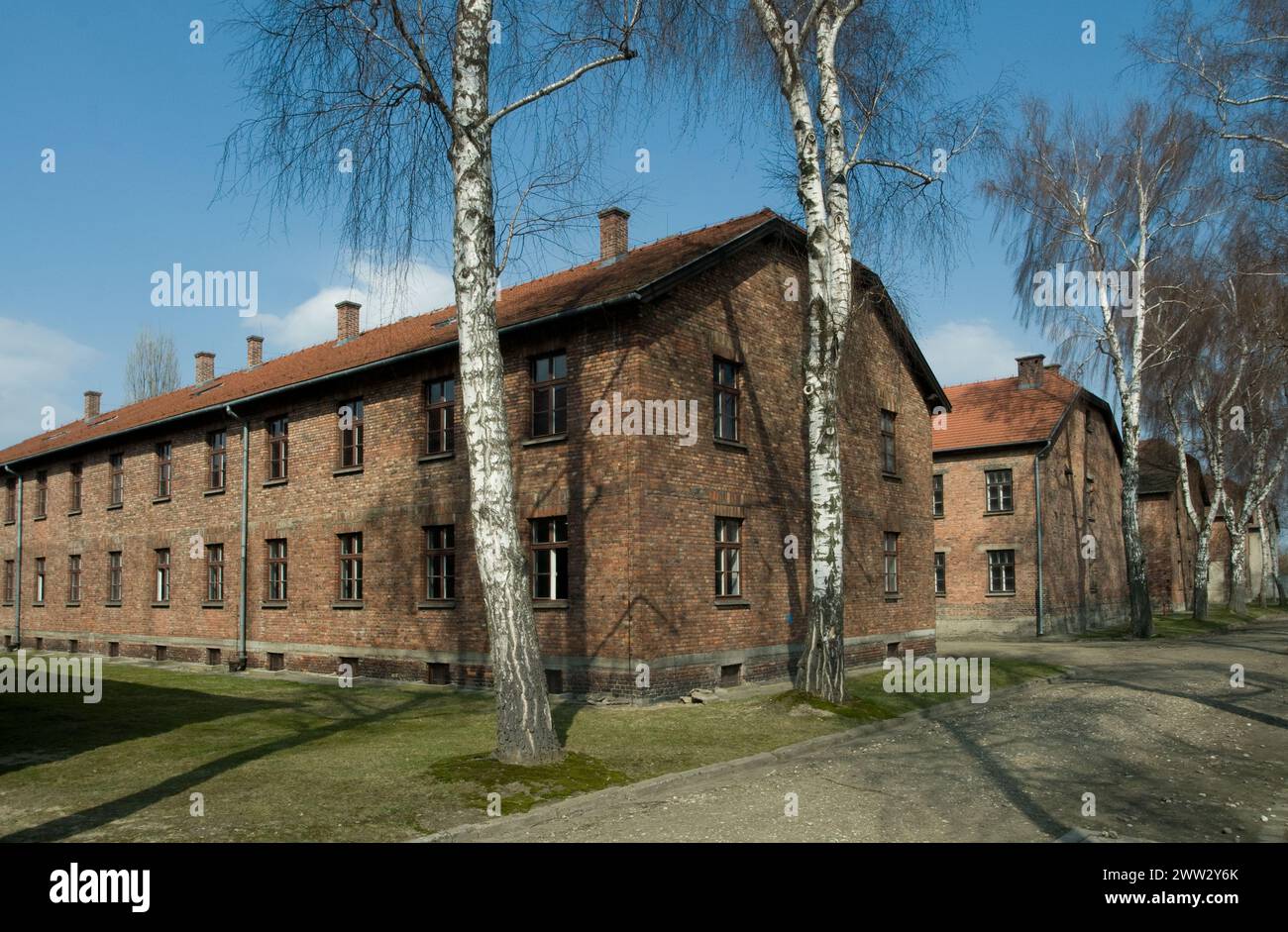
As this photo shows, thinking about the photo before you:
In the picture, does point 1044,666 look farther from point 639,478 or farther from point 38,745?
point 38,745

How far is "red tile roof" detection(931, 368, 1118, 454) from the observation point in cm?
3368

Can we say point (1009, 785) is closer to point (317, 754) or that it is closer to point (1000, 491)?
point (317, 754)

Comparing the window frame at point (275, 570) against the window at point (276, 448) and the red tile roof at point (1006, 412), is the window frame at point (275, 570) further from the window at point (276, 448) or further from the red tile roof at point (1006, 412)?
the red tile roof at point (1006, 412)

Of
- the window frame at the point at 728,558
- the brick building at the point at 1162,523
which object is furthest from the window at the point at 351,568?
the brick building at the point at 1162,523

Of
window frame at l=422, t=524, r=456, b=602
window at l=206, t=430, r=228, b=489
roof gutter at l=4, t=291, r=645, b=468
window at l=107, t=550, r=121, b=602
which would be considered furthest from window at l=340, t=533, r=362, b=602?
window at l=107, t=550, r=121, b=602

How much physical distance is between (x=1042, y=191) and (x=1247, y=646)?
547 inches

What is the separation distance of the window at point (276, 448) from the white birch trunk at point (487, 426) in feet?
46.6

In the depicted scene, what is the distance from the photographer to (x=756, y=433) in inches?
720

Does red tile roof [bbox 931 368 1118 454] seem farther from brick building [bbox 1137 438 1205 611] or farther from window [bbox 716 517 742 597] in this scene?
window [bbox 716 517 742 597]

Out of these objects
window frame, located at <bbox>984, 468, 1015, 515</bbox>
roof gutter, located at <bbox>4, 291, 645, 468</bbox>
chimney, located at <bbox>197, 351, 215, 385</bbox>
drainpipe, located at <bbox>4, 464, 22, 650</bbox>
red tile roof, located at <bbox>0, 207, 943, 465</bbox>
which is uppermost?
chimney, located at <bbox>197, 351, 215, 385</bbox>

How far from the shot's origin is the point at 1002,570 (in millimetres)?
33312

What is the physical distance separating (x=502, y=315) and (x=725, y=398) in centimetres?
449

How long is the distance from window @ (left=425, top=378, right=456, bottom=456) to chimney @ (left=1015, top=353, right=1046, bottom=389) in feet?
83.4
